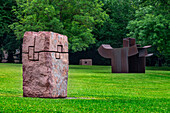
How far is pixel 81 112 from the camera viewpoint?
253 inches

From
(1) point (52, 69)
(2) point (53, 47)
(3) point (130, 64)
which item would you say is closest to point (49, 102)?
(1) point (52, 69)

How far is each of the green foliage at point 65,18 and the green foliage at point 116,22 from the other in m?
11.4

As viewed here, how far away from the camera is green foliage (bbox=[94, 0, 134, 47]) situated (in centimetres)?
4228

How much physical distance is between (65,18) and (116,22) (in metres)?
14.0

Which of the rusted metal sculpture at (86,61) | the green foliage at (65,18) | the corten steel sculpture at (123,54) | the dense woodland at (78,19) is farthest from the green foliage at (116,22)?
the corten steel sculpture at (123,54)

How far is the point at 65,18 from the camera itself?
3102 centimetres

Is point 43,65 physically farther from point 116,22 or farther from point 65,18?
point 116,22

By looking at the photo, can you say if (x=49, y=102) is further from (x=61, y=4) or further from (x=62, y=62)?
(x=61, y=4)

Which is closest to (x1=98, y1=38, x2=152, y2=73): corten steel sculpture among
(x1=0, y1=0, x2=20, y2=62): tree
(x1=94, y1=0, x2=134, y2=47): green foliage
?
(x1=0, y1=0, x2=20, y2=62): tree

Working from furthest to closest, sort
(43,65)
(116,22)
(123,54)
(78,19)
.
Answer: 1. (116,22)
2. (78,19)
3. (123,54)
4. (43,65)

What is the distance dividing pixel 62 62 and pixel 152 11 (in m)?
22.4

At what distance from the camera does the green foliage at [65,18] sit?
2811 cm

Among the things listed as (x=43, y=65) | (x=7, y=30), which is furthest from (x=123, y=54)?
(x=43, y=65)

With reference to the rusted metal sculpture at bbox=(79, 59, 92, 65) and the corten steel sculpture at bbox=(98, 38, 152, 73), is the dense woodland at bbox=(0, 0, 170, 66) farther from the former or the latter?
the rusted metal sculpture at bbox=(79, 59, 92, 65)
